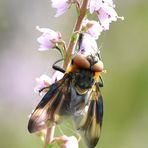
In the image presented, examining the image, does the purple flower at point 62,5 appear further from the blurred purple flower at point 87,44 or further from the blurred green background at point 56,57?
the blurred green background at point 56,57

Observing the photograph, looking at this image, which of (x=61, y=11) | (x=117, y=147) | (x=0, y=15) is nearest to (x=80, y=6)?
(x=61, y=11)

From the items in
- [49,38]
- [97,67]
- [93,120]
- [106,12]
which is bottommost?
[93,120]

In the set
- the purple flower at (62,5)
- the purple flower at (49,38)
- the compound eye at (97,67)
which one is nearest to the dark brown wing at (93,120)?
the compound eye at (97,67)

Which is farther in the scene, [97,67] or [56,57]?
[56,57]

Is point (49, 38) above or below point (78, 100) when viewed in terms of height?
above

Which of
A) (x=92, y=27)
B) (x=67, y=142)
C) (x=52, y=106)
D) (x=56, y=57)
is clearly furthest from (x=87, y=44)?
(x=56, y=57)

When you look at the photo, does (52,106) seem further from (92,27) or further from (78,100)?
(92,27)

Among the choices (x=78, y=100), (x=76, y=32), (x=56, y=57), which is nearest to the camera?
(x=76, y=32)
